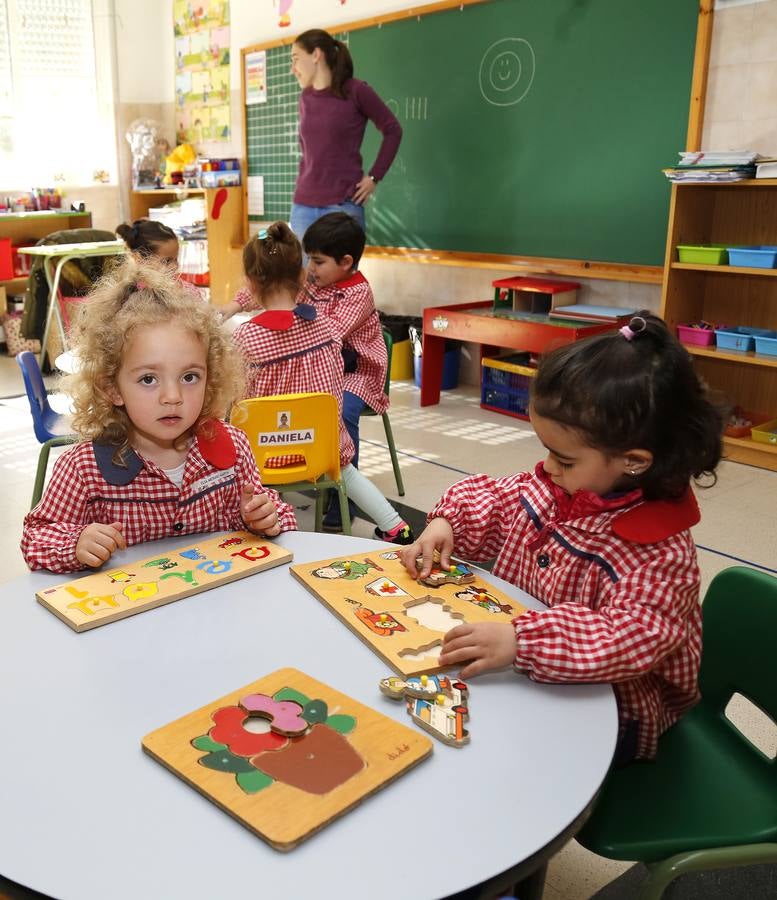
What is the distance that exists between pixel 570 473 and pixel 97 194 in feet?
22.1

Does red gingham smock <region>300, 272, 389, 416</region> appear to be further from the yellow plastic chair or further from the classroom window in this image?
the classroom window

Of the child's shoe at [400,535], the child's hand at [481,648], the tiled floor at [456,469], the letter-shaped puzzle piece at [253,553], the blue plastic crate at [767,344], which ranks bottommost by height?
the tiled floor at [456,469]

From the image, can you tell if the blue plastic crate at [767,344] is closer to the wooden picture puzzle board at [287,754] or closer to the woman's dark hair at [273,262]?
the woman's dark hair at [273,262]

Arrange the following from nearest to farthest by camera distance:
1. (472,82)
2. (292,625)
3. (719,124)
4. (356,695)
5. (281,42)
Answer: (356,695)
(292,625)
(719,124)
(472,82)
(281,42)

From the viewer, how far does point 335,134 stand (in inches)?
175

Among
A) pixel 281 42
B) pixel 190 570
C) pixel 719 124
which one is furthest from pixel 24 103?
pixel 190 570

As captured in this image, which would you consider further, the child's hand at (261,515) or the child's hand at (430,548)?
the child's hand at (261,515)

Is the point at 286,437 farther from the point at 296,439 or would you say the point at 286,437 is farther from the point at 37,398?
the point at 37,398

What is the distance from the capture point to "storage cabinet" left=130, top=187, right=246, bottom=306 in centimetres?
629

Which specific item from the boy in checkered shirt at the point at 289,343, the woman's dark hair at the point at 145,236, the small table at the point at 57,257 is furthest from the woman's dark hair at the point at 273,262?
the small table at the point at 57,257

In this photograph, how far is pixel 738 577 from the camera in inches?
48.0

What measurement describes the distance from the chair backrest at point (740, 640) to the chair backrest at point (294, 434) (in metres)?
1.17

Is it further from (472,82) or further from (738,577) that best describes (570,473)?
(472,82)

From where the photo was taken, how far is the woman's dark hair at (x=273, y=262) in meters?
2.71
